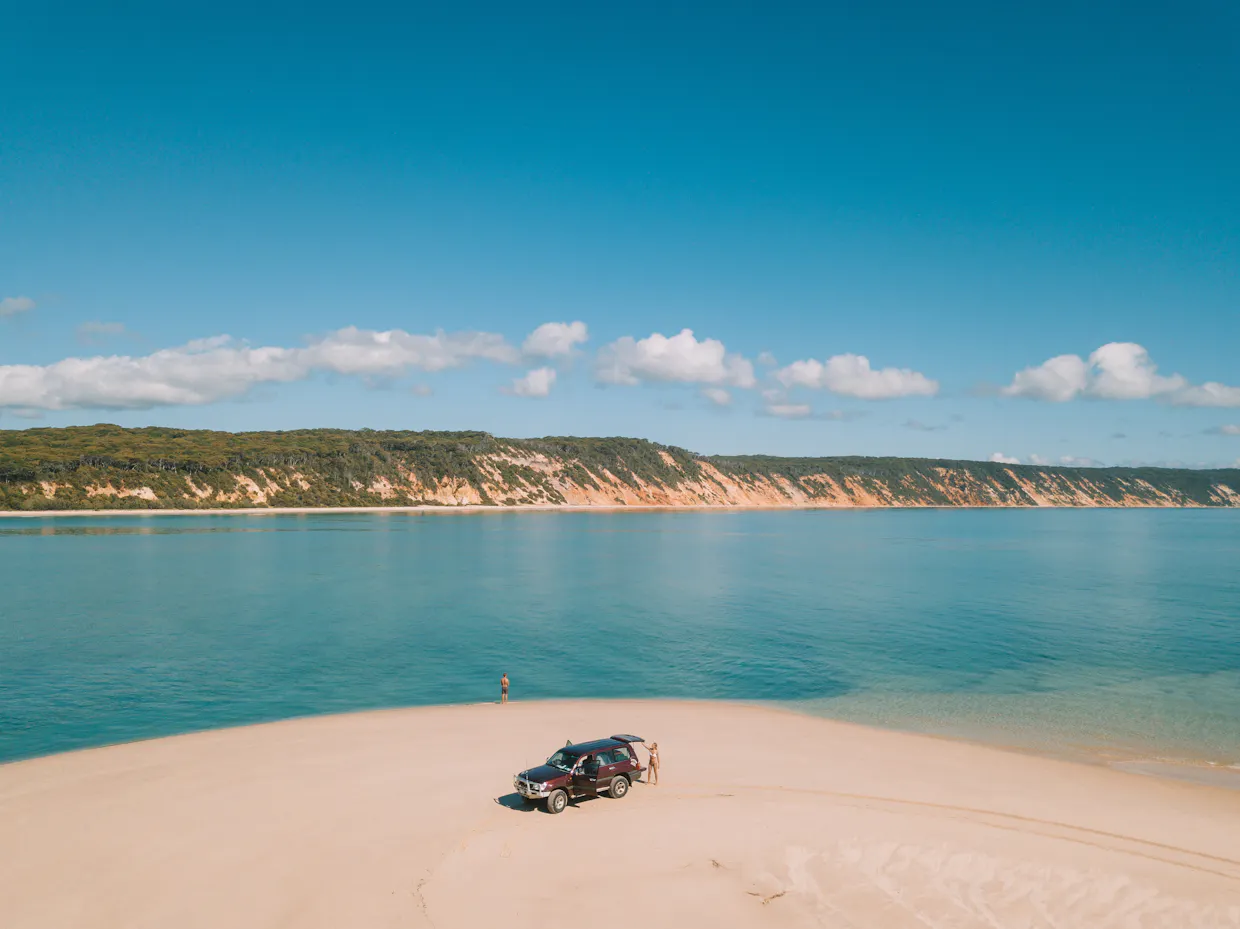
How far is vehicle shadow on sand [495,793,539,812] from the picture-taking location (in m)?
21.4

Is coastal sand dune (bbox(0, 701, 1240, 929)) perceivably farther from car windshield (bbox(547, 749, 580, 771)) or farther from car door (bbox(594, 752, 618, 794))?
car windshield (bbox(547, 749, 580, 771))

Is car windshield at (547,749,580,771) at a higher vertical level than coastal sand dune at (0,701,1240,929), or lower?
higher

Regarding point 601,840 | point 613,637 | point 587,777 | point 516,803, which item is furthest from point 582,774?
point 613,637

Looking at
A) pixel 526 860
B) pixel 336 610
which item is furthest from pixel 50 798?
pixel 336 610

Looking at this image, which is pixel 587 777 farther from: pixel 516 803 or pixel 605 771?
pixel 516 803

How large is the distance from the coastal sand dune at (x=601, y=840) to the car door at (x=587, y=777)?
46 cm

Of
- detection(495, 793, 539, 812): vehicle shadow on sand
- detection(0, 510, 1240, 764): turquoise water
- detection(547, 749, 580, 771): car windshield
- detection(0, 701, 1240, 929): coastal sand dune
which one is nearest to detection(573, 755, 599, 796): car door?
detection(547, 749, 580, 771): car windshield

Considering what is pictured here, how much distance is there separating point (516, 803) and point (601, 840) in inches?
132

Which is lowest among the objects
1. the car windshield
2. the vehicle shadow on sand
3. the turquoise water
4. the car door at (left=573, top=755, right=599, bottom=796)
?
the turquoise water

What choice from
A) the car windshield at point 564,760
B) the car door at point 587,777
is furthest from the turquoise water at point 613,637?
the car door at point 587,777

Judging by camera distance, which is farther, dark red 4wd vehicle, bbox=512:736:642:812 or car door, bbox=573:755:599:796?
car door, bbox=573:755:599:796

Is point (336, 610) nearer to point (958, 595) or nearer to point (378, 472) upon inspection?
point (958, 595)

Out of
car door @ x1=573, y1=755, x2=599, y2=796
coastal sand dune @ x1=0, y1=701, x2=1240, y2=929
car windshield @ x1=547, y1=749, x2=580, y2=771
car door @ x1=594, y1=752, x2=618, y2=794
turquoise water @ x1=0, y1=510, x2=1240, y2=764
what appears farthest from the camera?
turquoise water @ x1=0, y1=510, x2=1240, y2=764

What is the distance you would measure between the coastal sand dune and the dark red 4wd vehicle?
50cm
